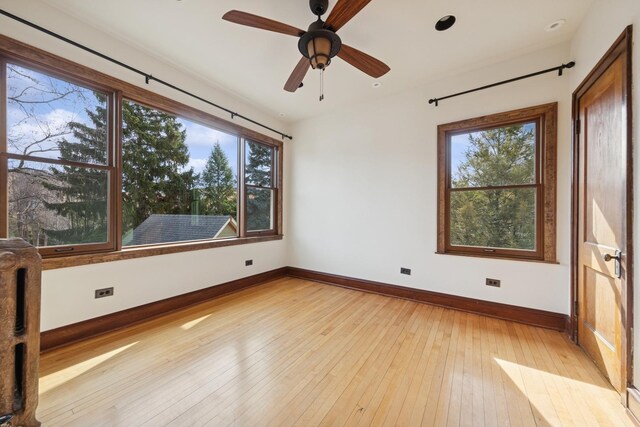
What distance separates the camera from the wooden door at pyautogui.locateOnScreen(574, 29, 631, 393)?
1690 mm

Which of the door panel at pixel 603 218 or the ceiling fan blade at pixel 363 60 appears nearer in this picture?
the door panel at pixel 603 218

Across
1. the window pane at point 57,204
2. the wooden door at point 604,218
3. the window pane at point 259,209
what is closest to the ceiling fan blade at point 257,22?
the window pane at point 57,204

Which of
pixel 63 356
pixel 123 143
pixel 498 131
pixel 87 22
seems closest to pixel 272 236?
pixel 123 143

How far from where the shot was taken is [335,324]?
2760 mm

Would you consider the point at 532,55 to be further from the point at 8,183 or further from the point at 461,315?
the point at 8,183

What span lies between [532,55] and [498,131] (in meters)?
0.81

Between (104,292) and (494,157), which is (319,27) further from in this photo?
(104,292)

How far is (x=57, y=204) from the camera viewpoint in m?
2.29

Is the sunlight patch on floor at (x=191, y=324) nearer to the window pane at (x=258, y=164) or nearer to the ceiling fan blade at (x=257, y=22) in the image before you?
the window pane at (x=258, y=164)

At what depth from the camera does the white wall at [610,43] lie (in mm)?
1540

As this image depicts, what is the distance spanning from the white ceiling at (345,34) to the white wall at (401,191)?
1.06 ft

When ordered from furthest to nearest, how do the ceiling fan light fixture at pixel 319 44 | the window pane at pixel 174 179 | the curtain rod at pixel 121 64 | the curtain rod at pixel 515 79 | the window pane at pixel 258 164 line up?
the window pane at pixel 258 164, the window pane at pixel 174 179, the curtain rod at pixel 515 79, the curtain rod at pixel 121 64, the ceiling fan light fixture at pixel 319 44

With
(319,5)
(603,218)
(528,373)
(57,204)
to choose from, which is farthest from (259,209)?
(603,218)

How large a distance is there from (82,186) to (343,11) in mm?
2794
